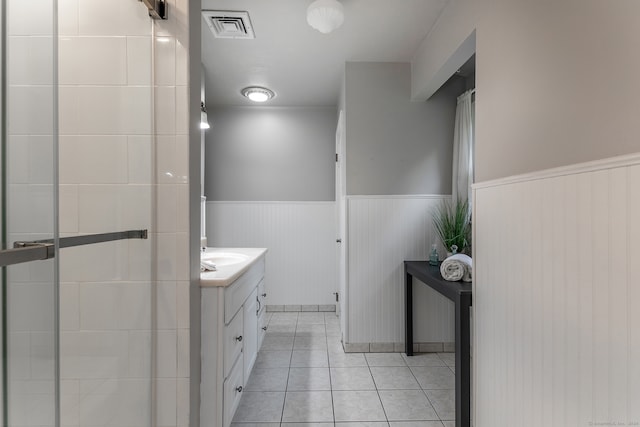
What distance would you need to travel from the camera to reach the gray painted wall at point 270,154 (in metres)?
3.65

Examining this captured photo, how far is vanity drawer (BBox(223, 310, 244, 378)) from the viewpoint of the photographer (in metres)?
1.42

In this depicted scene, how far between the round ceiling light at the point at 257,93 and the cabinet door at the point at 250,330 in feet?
6.80

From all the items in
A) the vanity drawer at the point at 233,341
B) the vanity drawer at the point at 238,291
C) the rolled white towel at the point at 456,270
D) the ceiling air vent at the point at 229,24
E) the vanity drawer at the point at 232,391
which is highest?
the ceiling air vent at the point at 229,24

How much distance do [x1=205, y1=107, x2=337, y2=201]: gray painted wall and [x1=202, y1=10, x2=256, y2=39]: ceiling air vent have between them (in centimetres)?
149

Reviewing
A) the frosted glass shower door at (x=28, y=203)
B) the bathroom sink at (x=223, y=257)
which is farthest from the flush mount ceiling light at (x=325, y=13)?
the bathroom sink at (x=223, y=257)

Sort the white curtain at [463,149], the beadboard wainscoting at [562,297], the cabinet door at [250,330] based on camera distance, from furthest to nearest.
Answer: the white curtain at [463,149] → the cabinet door at [250,330] → the beadboard wainscoting at [562,297]

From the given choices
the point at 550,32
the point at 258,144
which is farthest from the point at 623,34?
the point at 258,144

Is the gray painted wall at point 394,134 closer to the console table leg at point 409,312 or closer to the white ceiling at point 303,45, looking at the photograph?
the white ceiling at point 303,45

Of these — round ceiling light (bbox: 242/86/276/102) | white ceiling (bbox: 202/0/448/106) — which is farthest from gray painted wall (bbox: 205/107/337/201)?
white ceiling (bbox: 202/0/448/106)

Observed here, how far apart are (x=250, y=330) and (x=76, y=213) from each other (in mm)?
1294

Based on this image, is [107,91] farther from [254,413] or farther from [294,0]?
[254,413]

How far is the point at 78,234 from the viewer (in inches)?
39.0

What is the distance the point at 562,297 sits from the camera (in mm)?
912

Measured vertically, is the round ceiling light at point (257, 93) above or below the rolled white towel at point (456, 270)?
above
